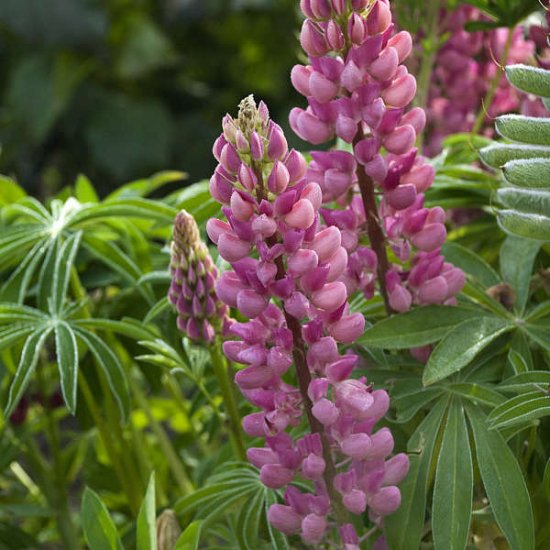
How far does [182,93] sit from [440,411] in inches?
138

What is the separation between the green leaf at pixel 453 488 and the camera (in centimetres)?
74

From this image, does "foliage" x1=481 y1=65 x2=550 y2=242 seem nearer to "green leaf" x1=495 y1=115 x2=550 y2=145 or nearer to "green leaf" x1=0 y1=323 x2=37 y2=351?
"green leaf" x1=495 y1=115 x2=550 y2=145

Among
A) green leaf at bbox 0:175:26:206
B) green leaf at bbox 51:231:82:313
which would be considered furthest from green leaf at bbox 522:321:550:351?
green leaf at bbox 0:175:26:206

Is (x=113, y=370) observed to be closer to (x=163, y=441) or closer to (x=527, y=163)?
(x=163, y=441)

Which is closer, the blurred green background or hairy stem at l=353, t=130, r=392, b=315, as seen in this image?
hairy stem at l=353, t=130, r=392, b=315

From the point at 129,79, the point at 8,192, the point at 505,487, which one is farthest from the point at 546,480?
the point at 129,79

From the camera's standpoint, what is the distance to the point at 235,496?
863 millimetres

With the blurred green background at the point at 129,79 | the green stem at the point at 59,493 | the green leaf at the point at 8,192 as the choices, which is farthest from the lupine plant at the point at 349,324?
the blurred green background at the point at 129,79

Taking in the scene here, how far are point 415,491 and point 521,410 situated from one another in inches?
4.5

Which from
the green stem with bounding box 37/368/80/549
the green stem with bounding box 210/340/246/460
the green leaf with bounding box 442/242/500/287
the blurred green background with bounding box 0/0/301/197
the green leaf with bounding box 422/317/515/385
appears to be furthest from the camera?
the blurred green background with bounding box 0/0/301/197

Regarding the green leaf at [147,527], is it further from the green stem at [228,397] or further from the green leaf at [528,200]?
the green leaf at [528,200]


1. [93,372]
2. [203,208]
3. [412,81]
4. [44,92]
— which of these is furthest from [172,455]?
[44,92]

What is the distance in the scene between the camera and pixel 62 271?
1.04 m

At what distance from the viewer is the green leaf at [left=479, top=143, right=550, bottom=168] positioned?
2.46ft
